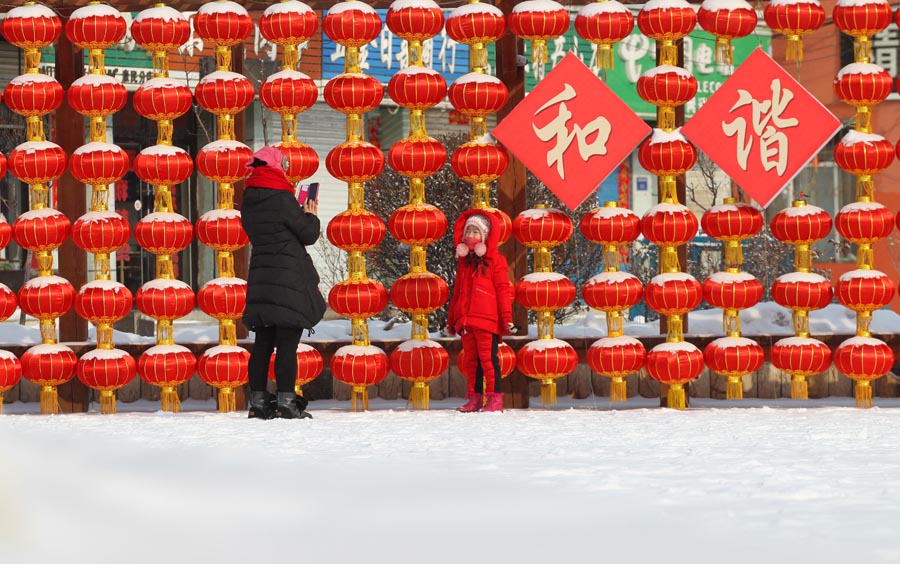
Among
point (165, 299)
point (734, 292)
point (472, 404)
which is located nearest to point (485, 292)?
point (472, 404)

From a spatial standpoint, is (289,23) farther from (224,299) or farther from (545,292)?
(545,292)

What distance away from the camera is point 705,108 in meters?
9.42

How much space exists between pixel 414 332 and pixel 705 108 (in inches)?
101

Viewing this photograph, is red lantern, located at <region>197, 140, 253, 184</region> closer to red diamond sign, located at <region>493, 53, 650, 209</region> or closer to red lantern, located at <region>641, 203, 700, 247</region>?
red diamond sign, located at <region>493, 53, 650, 209</region>

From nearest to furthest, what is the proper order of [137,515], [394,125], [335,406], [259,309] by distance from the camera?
[137,515]
[259,309]
[335,406]
[394,125]

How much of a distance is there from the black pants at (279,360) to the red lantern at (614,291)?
2155mm

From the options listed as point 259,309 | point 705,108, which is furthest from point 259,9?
point 705,108

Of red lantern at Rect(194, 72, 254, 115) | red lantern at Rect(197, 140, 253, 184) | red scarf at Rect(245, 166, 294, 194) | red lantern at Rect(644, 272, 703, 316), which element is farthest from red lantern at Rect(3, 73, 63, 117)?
red lantern at Rect(644, 272, 703, 316)

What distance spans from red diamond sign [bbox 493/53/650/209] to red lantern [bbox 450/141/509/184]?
0.17m

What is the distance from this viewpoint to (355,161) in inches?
362

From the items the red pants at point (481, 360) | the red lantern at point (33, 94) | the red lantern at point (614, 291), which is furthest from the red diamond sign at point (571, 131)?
the red lantern at point (33, 94)

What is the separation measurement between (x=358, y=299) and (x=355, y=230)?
47cm

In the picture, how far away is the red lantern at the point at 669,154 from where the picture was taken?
Result: 926 centimetres

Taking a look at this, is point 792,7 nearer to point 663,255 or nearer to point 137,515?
point 663,255
